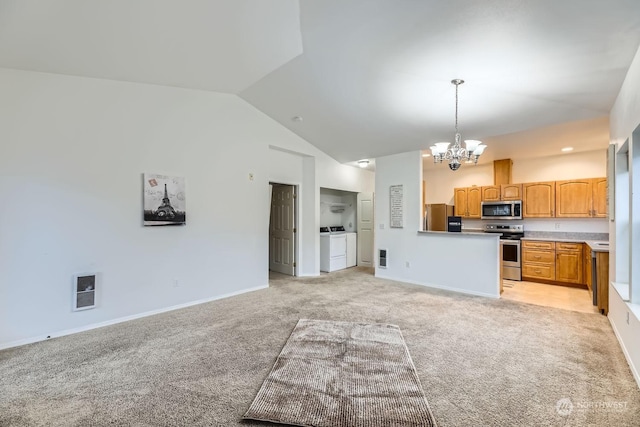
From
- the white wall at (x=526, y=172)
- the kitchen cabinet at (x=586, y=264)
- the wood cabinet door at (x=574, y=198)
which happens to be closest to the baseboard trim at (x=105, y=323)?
the white wall at (x=526, y=172)

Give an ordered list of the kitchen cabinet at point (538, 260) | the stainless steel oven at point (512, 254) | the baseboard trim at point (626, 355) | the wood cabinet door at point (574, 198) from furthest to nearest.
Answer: the stainless steel oven at point (512, 254) < the kitchen cabinet at point (538, 260) < the wood cabinet door at point (574, 198) < the baseboard trim at point (626, 355)

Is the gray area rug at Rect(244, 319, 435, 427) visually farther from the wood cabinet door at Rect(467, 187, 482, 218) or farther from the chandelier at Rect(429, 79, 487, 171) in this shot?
the wood cabinet door at Rect(467, 187, 482, 218)

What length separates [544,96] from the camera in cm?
342

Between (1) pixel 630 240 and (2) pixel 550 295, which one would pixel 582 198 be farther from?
(1) pixel 630 240

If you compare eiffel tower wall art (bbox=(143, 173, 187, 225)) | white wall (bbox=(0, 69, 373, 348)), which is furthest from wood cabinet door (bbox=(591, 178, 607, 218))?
eiffel tower wall art (bbox=(143, 173, 187, 225))

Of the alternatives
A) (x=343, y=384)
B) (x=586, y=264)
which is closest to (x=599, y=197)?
(x=586, y=264)

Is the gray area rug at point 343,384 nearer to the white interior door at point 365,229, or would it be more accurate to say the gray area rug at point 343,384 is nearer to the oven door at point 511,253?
the oven door at point 511,253

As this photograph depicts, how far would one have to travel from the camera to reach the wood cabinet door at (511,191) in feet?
19.7

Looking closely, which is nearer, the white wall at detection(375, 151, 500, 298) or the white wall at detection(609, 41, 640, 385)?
the white wall at detection(609, 41, 640, 385)

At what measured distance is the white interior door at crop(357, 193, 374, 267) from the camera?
740cm

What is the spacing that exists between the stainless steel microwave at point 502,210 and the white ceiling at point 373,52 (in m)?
1.80

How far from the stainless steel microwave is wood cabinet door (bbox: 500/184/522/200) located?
10cm

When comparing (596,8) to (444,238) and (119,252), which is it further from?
(119,252)

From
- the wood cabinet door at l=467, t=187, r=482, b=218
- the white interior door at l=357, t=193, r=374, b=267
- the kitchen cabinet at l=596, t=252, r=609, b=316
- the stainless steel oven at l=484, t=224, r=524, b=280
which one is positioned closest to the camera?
the kitchen cabinet at l=596, t=252, r=609, b=316
